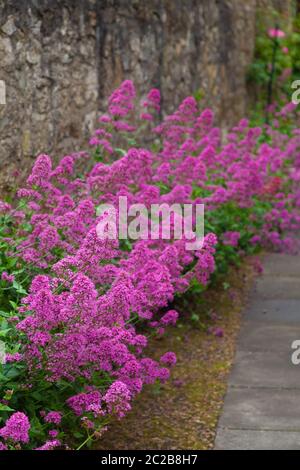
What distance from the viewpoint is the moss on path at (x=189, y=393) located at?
4.13 metres

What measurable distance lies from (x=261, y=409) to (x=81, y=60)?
125 inches

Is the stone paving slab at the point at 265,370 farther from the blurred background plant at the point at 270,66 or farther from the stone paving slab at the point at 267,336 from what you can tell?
the blurred background plant at the point at 270,66

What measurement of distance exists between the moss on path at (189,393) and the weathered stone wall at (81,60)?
149cm

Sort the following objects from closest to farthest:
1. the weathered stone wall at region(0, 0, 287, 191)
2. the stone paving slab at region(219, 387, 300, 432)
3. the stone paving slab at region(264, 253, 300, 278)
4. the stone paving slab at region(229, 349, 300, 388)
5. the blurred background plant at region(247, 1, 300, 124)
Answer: the stone paving slab at region(219, 387, 300, 432) → the stone paving slab at region(229, 349, 300, 388) → the weathered stone wall at region(0, 0, 287, 191) → the stone paving slab at region(264, 253, 300, 278) → the blurred background plant at region(247, 1, 300, 124)

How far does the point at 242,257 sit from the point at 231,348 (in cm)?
214

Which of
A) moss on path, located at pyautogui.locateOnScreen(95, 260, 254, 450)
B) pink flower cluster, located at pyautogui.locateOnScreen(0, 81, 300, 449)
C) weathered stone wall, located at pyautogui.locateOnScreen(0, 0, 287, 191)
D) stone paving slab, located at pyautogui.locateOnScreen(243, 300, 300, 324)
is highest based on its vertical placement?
weathered stone wall, located at pyautogui.locateOnScreen(0, 0, 287, 191)

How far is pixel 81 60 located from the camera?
649cm

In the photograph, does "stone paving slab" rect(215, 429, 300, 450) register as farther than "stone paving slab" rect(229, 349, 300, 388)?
No

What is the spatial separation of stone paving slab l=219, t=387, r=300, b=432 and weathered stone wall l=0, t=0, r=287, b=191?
1.94 m

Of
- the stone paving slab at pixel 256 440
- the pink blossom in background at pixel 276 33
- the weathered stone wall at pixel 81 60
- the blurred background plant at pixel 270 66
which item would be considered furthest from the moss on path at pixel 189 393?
the pink blossom in background at pixel 276 33

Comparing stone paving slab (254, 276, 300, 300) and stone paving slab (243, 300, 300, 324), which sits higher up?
stone paving slab (254, 276, 300, 300)

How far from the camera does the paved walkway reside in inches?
160

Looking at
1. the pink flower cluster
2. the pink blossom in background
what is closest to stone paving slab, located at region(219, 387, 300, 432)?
the pink flower cluster

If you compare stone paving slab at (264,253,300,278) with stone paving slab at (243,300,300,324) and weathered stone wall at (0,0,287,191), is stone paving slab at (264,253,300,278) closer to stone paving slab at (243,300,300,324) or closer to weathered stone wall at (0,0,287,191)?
stone paving slab at (243,300,300,324)
